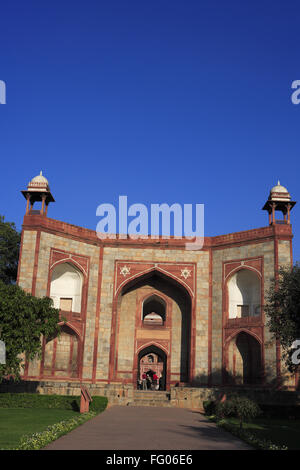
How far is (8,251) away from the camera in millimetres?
32031

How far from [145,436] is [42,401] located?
32.6ft

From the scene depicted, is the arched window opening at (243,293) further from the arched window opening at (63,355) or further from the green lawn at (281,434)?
the green lawn at (281,434)

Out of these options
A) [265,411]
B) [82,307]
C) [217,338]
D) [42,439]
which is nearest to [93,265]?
[82,307]

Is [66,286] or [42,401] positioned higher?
[66,286]

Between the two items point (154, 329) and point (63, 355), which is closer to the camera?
point (63, 355)

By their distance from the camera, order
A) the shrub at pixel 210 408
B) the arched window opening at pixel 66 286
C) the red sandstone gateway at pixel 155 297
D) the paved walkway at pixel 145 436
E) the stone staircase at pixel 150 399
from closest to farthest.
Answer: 1. the paved walkway at pixel 145 436
2. the shrub at pixel 210 408
3. the stone staircase at pixel 150 399
4. the red sandstone gateway at pixel 155 297
5. the arched window opening at pixel 66 286

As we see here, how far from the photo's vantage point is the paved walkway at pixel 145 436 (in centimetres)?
1002

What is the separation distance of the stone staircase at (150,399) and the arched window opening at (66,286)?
6512 mm

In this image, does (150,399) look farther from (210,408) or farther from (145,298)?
(145,298)

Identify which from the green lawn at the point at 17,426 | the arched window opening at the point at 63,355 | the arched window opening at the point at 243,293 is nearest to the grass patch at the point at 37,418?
the green lawn at the point at 17,426

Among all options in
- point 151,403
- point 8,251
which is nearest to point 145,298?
point 151,403

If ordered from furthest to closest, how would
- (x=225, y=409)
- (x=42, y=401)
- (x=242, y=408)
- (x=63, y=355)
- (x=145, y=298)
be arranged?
(x=145, y=298) → (x=63, y=355) → (x=42, y=401) → (x=225, y=409) → (x=242, y=408)

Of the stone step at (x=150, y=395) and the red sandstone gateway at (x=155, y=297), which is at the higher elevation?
the red sandstone gateway at (x=155, y=297)
